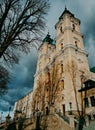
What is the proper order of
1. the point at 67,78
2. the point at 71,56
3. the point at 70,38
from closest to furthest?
the point at 67,78, the point at 71,56, the point at 70,38

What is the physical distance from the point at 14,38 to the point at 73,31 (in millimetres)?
29919

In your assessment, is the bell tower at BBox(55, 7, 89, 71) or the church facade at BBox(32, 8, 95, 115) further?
the bell tower at BBox(55, 7, 89, 71)

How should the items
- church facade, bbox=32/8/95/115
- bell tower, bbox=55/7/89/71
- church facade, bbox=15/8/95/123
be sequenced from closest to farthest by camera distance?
church facade, bbox=15/8/95/123, church facade, bbox=32/8/95/115, bell tower, bbox=55/7/89/71

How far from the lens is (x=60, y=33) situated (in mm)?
39844

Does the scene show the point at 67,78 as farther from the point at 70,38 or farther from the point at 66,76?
the point at 70,38

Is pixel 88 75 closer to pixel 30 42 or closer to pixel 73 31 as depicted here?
pixel 73 31

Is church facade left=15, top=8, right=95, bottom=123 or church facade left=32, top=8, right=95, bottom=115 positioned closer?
church facade left=15, top=8, right=95, bottom=123

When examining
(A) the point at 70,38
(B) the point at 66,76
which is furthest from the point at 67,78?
(A) the point at 70,38

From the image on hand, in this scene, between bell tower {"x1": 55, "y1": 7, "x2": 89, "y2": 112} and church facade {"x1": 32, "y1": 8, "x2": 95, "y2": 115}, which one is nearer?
church facade {"x1": 32, "y1": 8, "x2": 95, "y2": 115}

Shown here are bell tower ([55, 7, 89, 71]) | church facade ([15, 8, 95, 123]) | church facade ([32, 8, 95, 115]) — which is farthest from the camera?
bell tower ([55, 7, 89, 71])

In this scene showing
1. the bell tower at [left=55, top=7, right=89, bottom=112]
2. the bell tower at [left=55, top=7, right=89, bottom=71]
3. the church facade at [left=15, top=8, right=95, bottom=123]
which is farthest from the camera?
the bell tower at [left=55, top=7, right=89, bottom=71]

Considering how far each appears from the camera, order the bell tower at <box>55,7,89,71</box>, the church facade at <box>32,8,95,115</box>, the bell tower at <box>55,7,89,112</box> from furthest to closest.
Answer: the bell tower at <box>55,7,89,71</box> < the bell tower at <box>55,7,89,112</box> < the church facade at <box>32,8,95,115</box>

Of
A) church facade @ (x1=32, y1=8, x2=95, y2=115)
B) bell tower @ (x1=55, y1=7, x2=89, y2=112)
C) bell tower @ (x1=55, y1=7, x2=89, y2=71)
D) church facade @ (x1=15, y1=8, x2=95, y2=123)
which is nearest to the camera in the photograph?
church facade @ (x1=15, y1=8, x2=95, y2=123)

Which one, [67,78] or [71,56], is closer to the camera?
[67,78]
